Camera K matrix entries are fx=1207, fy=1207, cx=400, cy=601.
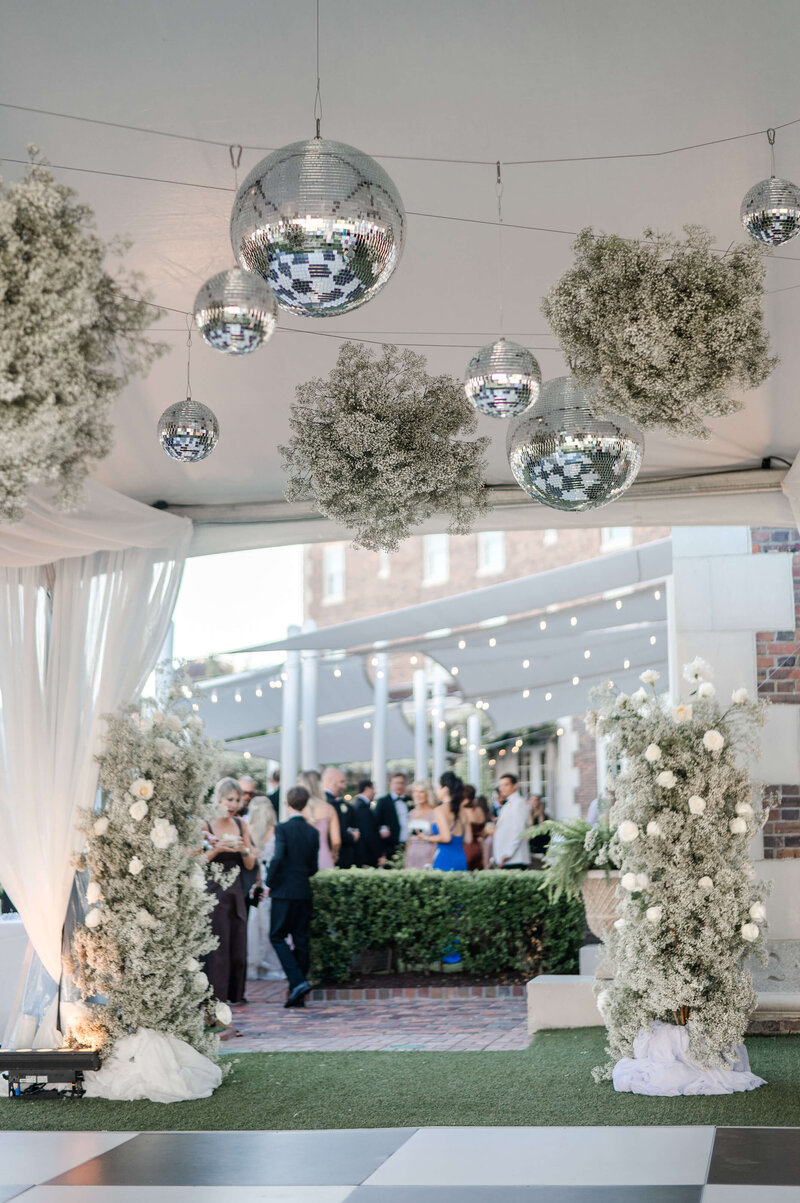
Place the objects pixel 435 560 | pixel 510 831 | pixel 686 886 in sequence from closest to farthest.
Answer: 1. pixel 686 886
2. pixel 510 831
3. pixel 435 560

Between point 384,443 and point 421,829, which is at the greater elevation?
point 384,443

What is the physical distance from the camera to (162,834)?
5934 millimetres

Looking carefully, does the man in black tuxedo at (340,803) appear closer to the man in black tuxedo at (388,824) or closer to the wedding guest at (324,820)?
the wedding guest at (324,820)

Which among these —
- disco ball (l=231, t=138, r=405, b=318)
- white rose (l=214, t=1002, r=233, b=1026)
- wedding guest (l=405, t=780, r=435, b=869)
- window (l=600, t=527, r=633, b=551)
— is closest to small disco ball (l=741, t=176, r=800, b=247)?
disco ball (l=231, t=138, r=405, b=318)

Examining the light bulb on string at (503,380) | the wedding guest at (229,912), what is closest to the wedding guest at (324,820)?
the wedding guest at (229,912)

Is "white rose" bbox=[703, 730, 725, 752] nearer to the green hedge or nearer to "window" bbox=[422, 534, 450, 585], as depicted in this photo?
the green hedge

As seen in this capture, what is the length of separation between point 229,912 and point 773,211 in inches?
245

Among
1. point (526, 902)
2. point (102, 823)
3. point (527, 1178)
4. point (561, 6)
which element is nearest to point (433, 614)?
point (526, 902)

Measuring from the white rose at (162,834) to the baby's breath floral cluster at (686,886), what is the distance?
218 centimetres

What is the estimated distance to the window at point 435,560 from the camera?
26984 mm

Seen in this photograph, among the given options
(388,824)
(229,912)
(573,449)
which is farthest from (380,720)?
(573,449)

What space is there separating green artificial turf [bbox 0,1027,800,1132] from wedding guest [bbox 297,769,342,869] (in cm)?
376

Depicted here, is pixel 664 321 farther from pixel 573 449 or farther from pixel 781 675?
pixel 781 675

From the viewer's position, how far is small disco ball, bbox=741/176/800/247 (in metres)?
3.29
